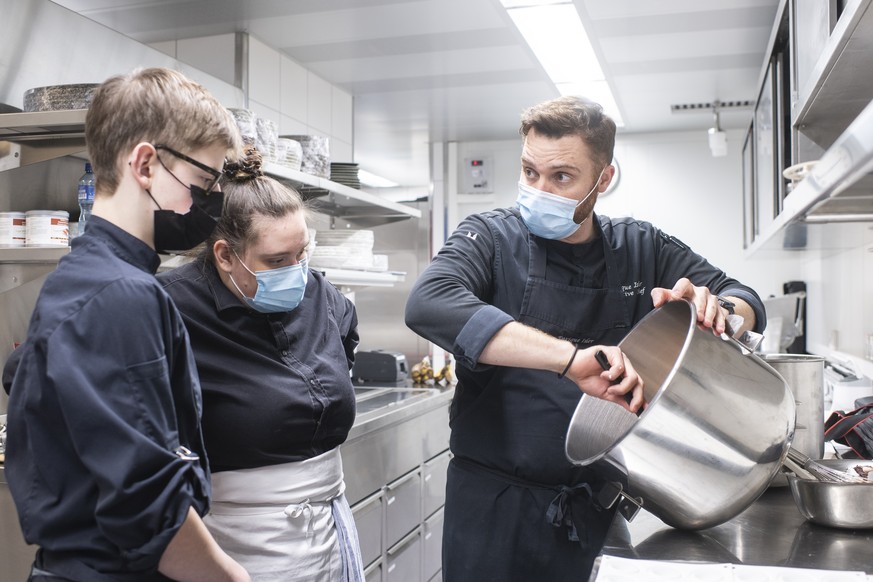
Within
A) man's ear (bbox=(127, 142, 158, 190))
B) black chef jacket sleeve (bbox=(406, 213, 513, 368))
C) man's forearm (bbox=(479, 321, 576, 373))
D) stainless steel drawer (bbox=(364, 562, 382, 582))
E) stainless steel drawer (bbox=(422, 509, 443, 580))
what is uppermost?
man's ear (bbox=(127, 142, 158, 190))

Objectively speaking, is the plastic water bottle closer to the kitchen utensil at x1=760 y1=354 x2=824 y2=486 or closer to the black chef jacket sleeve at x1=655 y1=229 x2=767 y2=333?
the black chef jacket sleeve at x1=655 y1=229 x2=767 y2=333

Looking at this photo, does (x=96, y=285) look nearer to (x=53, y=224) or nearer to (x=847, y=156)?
(x=847, y=156)

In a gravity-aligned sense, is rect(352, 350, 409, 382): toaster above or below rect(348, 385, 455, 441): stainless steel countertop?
above

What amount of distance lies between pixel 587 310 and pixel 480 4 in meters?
2.04

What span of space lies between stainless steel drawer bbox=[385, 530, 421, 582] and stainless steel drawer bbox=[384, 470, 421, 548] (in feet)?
0.13

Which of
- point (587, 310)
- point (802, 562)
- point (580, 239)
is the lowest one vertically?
point (802, 562)

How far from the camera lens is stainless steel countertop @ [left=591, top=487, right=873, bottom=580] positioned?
48.2 inches

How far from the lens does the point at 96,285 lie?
104 centimetres

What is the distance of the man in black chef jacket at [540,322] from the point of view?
5.13ft

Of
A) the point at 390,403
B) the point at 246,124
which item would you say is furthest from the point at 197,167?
the point at 390,403

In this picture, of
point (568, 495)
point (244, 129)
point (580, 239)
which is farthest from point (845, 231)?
point (244, 129)

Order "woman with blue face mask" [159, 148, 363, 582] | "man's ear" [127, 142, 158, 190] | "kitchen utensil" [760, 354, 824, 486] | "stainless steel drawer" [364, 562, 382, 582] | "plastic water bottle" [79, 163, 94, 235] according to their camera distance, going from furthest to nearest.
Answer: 1. "stainless steel drawer" [364, 562, 382, 582]
2. "plastic water bottle" [79, 163, 94, 235]
3. "kitchen utensil" [760, 354, 824, 486]
4. "woman with blue face mask" [159, 148, 363, 582]
5. "man's ear" [127, 142, 158, 190]

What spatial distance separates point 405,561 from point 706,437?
8.47ft

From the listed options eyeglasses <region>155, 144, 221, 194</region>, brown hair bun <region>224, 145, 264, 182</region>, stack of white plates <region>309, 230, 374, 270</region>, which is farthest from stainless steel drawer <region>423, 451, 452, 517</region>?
eyeglasses <region>155, 144, 221, 194</region>
